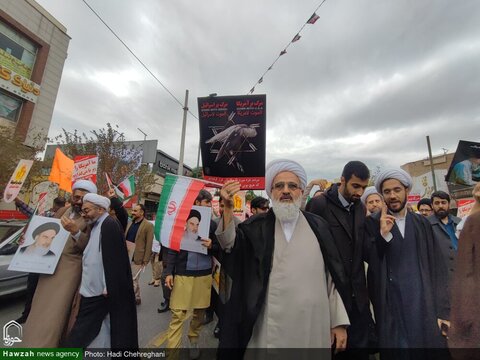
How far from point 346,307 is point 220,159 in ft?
5.79

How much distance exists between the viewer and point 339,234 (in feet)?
7.50

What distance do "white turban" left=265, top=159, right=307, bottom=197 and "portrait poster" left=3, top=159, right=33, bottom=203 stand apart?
4.63 m

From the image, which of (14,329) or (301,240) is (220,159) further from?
(14,329)

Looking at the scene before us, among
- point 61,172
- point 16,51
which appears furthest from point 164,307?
point 16,51

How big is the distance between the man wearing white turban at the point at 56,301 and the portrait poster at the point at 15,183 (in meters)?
2.72

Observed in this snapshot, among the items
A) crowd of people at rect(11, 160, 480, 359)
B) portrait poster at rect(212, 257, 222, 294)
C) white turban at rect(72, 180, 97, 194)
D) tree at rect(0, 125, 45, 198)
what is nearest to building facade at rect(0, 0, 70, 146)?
tree at rect(0, 125, 45, 198)

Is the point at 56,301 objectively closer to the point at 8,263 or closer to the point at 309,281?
the point at 309,281

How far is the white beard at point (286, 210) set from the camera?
2.01 m

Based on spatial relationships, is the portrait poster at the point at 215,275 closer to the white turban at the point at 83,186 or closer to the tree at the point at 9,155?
the white turban at the point at 83,186

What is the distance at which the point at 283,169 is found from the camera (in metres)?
2.24

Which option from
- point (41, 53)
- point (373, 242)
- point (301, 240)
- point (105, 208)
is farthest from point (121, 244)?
point (41, 53)

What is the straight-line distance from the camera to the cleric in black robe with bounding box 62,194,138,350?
2.34m

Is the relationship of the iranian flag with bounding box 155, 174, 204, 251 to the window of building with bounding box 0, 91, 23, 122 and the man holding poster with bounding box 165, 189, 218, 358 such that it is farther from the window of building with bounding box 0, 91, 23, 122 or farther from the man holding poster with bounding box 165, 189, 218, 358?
the window of building with bounding box 0, 91, 23, 122

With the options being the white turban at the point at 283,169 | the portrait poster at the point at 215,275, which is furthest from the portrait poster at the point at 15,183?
→ the white turban at the point at 283,169
